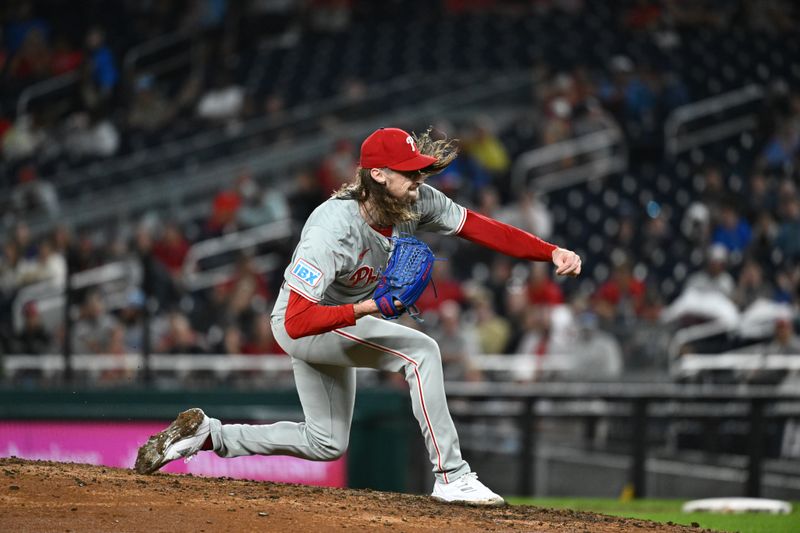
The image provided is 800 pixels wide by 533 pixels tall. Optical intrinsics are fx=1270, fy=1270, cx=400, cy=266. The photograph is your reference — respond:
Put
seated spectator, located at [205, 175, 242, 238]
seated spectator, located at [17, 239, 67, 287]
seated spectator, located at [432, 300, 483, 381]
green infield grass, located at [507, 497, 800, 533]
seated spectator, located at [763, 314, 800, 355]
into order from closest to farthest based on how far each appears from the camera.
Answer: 1. green infield grass, located at [507, 497, 800, 533]
2. seated spectator, located at [763, 314, 800, 355]
3. seated spectator, located at [432, 300, 483, 381]
4. seated spectator, located at [17, 239, 67, 287]
5. seated spectator, located at [205, 175, 242, 238]

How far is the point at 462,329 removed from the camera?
418 inches

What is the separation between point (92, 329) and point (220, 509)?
6565 millimetres

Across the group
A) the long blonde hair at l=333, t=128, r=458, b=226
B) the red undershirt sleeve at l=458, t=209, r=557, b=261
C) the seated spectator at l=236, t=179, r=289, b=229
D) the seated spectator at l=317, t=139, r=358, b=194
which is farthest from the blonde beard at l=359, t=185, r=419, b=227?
the seated spectator at l=236, t=179, r=289, b=229

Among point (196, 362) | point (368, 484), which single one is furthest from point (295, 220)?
point (368, 484)

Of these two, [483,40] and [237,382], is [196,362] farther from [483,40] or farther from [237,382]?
[483,40]

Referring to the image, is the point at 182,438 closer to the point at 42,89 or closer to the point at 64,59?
the point at 42,89

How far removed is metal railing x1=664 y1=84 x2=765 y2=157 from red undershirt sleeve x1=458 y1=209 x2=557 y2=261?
392 inches

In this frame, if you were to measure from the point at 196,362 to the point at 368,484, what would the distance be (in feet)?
8.40

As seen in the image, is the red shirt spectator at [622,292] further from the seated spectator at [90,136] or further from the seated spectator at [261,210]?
the seated spectator at [90,136]

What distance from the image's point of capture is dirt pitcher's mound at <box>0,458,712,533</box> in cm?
472

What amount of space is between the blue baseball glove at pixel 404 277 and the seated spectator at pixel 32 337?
6.73 metres

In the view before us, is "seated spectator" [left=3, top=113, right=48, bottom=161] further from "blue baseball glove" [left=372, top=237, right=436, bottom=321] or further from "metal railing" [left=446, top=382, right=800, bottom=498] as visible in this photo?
"blue baseball glove" [left=372, top=237, right=436, bottom=321]

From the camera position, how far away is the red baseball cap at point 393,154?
509 cm

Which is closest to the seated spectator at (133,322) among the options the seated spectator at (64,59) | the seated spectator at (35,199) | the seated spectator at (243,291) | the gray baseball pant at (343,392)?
the seated spectator at (243,291)
